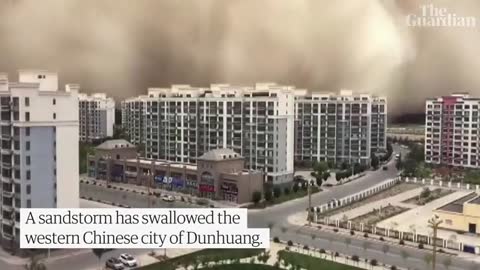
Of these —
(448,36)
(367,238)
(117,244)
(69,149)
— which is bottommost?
(367,238)

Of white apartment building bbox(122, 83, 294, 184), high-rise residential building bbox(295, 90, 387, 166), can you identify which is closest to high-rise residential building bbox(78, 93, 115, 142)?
white apartment building bbox(122, 83, 294, 184)

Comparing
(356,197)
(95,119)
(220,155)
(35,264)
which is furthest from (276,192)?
(95,119)

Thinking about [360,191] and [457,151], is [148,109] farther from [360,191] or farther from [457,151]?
[457,151]

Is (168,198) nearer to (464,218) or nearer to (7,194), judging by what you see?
(7,194)

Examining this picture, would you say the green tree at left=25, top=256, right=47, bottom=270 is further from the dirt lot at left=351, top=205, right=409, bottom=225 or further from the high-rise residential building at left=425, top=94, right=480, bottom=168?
the high-rise residential building at left=425, top=94, right=480, bottom=168

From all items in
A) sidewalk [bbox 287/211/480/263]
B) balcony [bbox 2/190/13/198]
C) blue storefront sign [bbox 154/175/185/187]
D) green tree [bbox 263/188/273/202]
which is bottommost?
sidewalk [bbox 287/211/480/263]

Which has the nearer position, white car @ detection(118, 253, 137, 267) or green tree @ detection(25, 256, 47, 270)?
green tree @ detection(25, 256, 47, 270)

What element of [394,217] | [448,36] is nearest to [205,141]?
[394,217]

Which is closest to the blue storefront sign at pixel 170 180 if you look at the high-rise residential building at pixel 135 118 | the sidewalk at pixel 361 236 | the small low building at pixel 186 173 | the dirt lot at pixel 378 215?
the small low building at pixel 186 173
